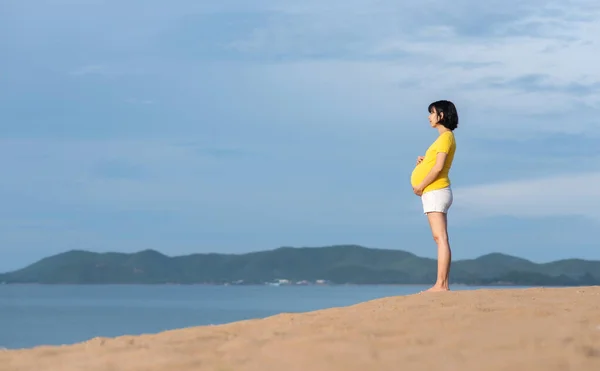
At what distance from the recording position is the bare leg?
33.9 ft

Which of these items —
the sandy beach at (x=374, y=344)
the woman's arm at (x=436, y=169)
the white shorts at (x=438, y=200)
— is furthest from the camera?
the white shorts at (x=438, y=200)

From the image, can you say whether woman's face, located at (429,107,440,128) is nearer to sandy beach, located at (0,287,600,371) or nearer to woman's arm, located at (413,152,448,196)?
woman's arm, located at (413,152,448,196)

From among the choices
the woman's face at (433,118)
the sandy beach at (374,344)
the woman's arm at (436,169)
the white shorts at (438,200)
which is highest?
the woman's face at (433,118)

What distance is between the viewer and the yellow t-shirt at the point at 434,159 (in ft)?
33.9

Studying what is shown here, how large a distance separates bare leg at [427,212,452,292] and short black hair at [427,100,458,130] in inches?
37.4

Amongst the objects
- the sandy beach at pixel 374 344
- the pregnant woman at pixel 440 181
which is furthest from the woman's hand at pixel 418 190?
the sandy beach at pixel 374 344

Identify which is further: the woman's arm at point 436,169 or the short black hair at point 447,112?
the short black hair at point 447,112

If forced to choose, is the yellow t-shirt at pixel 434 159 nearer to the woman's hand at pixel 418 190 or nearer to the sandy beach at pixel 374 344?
the woman's hand at pixel 418 190

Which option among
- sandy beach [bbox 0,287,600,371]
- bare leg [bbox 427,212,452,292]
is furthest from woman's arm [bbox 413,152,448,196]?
sandy beach [bbox 0,287,600,371]

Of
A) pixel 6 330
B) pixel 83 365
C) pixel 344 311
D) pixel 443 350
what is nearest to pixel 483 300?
pixel 344 311

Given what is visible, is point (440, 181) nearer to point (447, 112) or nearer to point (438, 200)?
point (438, 200)

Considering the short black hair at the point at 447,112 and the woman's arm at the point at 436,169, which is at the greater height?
the short black hair at the point at 447,112

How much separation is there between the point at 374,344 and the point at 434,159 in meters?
3.77

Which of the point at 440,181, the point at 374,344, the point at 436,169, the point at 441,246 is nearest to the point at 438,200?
the point at 440,181
